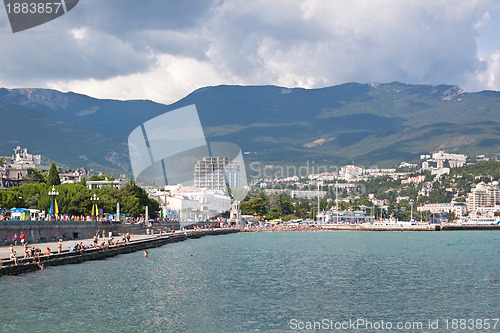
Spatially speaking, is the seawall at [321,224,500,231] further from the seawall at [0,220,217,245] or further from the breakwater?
the breakwater

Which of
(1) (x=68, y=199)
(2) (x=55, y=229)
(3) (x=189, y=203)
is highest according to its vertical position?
(3) (x=189, y=203)

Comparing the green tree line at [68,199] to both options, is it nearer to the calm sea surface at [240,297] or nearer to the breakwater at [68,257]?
the breakwater at [68,257]

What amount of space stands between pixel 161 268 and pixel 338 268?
12.3 meters

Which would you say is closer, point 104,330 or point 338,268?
point 104,330

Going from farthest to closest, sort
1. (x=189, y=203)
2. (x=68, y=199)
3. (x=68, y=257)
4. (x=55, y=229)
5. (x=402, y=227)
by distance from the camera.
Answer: (x=402, y=227) → (x=189, y=203) → (x=68, y=199) → (x=55, y=229) → (x=68, y=257)

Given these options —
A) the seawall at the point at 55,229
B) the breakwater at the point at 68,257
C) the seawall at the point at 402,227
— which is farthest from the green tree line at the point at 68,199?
the seawall at the point at 402,227

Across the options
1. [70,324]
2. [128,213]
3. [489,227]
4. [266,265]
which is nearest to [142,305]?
[70,324]

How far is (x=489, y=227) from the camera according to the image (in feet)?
595

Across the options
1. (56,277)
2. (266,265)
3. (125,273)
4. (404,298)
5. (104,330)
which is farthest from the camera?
(266,265)

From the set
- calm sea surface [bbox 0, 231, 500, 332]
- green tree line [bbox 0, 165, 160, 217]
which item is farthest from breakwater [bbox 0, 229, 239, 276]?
green tree line [bbox 0, 165, 160, 217]

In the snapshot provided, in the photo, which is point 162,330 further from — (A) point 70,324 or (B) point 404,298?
(B) point 404,298

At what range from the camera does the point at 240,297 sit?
101ft

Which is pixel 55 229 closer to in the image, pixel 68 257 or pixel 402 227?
pixel 68 257

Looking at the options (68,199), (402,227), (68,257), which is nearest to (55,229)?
(68,257)
